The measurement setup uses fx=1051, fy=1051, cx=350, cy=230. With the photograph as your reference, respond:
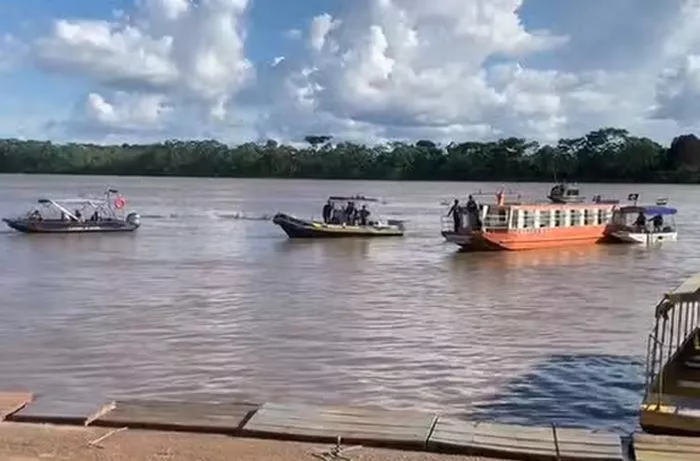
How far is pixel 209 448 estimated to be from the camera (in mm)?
7656

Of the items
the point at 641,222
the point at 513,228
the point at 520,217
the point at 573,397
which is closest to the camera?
the point at 573,397

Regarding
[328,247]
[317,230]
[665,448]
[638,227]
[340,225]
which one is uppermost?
[665,448]

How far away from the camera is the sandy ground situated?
739cm

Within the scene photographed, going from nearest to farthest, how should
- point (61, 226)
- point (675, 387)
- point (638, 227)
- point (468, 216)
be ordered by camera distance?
point (675, 387), point (468, 216), point (638, 227), point (61, 226)

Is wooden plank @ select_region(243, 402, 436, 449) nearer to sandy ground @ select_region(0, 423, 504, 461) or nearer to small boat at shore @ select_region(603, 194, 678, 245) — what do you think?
sandy ground @ select_region(0, 423, 504, 461)

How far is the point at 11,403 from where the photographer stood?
909 centimetres

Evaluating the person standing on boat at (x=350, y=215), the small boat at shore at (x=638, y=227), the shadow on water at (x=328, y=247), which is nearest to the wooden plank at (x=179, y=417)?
the shadow on water at (x=328, y=247)

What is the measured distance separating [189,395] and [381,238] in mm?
39226

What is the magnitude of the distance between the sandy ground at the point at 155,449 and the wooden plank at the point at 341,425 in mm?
144

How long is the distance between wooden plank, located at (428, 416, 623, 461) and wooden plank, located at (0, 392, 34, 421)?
3.54 metres

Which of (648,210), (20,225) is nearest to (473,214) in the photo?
(648,210)

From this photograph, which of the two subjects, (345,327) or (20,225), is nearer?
(345,327)

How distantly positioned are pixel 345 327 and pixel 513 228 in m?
25.2

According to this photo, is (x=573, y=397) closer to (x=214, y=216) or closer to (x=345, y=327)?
(x=345, y=327)
